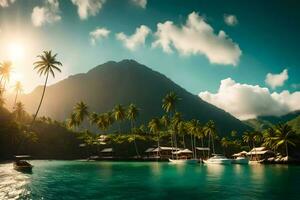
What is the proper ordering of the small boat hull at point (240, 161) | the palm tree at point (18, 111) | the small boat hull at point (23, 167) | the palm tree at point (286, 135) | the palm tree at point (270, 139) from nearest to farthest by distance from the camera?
the small boat hull at point (23, 167) < the palm tree at point (286, 135) < the small boat hull at point (240, 161) < the palm tree at point (270, 139) < the palm tree at point (18, 111)

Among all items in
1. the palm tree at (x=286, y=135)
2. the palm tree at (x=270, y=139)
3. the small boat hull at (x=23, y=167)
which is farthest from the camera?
the palm tree at (x=270, y=139)

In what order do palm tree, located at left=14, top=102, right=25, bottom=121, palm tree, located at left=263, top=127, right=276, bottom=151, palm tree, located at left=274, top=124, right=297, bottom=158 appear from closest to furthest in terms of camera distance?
palm tree, located at left=274, top=124, right=297, bottom=158 → palm tree, located at left=263, top=127, right=276, bottom=151 → palm tree, located at left=14, top=102, right=25, bottom=121

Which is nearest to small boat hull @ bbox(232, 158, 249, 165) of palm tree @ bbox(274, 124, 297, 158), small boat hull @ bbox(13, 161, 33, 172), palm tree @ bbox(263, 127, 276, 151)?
palm tree @ bbox(274, 124, 297, 158)

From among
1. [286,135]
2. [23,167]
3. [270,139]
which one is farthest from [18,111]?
[286,135]

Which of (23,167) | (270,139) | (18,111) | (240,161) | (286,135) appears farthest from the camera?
(18,111)

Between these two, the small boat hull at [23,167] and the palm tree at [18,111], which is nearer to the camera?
the small boat hull at [23,167]

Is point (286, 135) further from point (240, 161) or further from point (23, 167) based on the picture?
point (23, 167)

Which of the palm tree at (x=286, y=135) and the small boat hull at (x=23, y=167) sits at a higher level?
the palm tree at (x=286, y=135)

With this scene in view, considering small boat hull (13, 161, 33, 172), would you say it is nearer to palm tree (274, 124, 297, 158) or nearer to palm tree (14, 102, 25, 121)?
palm tree (14, 102, 25, 121)

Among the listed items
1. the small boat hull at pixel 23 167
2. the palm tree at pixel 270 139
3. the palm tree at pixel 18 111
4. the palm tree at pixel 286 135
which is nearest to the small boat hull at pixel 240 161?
the palm tree at pixel 286 135

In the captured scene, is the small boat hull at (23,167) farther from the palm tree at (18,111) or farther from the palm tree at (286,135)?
the palm tree at (286,135)

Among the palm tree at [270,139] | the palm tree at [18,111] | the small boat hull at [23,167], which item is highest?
the palm tree at [18,111]

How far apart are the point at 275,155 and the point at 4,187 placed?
3807 inches

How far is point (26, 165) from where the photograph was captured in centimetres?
6119
